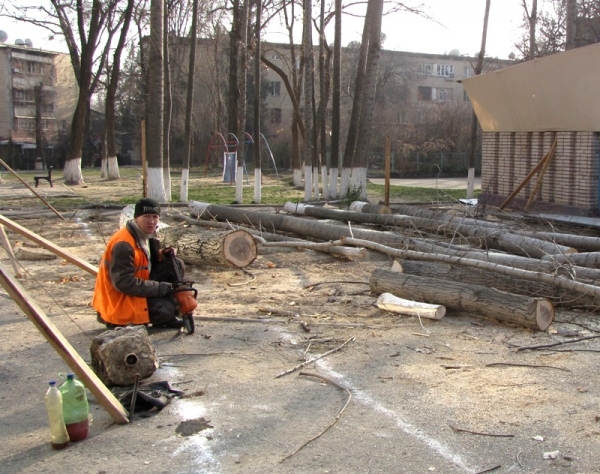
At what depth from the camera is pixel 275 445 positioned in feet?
13.1

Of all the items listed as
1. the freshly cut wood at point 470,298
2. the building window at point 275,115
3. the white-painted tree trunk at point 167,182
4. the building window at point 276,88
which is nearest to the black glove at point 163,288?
the freshly cut wood at point 470,298

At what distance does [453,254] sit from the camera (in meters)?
8.64

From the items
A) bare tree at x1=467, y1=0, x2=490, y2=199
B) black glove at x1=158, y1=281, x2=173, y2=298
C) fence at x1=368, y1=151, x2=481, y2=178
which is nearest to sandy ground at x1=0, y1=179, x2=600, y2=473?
black glove at x1=158, y1=281, x2=173, y2=298

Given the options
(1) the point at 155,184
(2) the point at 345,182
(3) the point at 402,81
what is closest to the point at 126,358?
(1) the point at 155,184

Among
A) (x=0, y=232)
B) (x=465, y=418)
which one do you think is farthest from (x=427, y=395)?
(x=0, y=232)

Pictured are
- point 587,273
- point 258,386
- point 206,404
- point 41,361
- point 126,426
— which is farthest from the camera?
point 587,273

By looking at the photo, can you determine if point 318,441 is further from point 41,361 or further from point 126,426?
point 41,361

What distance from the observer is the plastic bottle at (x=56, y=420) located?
3938mm

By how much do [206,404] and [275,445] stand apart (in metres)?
0.80

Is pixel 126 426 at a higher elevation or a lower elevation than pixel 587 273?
lower

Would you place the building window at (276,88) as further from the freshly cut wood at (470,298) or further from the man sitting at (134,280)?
the man sitting at (134,280)

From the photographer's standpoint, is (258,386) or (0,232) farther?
(0,232)

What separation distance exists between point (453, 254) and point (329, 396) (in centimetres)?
430

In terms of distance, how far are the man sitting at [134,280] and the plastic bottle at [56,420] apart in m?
1.82
